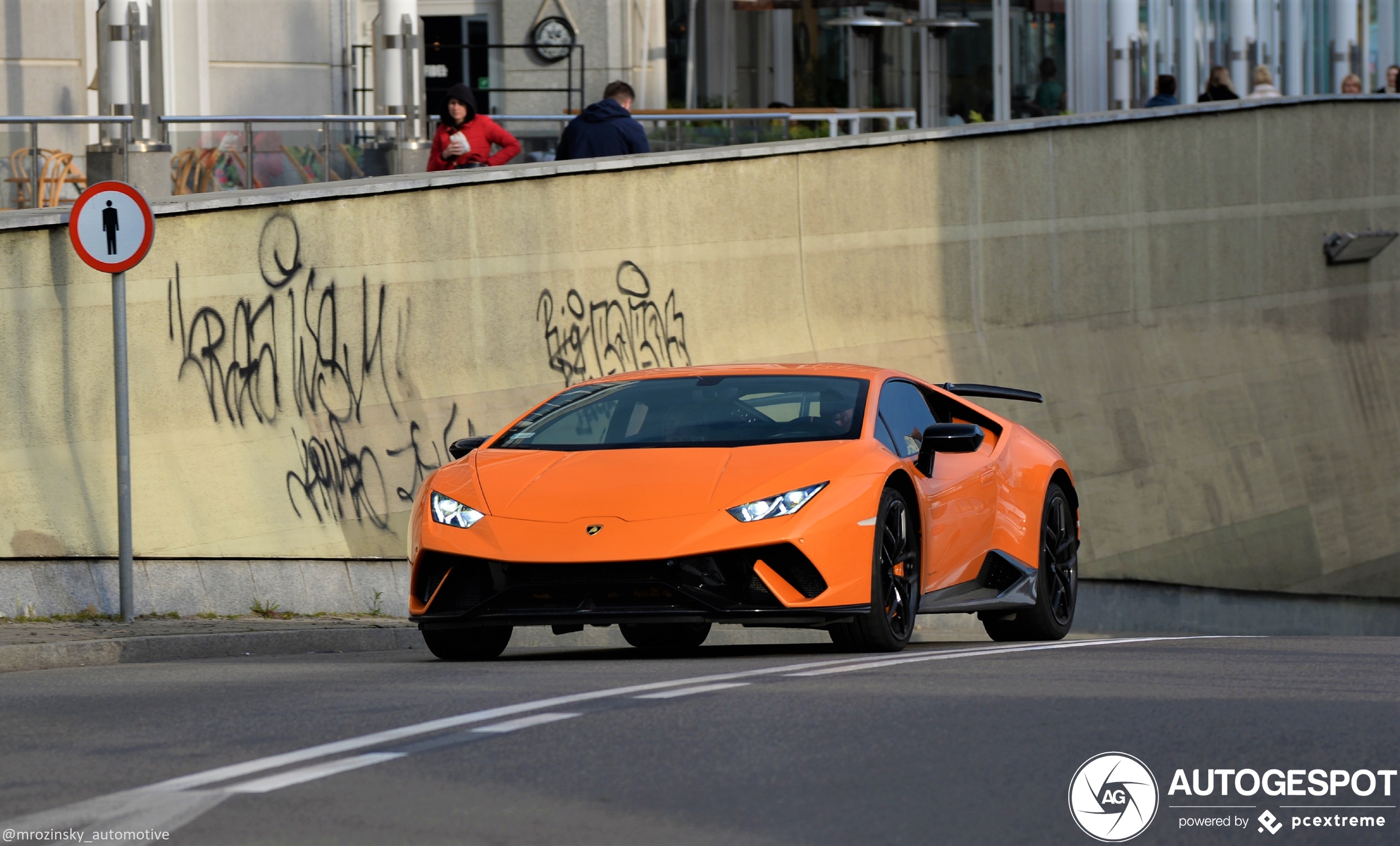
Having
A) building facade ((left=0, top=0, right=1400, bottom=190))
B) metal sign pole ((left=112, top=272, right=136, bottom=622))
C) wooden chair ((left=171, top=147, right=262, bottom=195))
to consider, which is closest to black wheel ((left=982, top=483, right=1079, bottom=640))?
Answer: metal sign pole ((left=112, top=272, right=136, bottom=622))

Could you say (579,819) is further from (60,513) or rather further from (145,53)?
(145,53)

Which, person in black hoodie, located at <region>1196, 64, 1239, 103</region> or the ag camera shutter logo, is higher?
person in black hoodie, located at <region>1196, 64, 1239, 103</region>

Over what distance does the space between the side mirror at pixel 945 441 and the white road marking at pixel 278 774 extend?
1.98 metres

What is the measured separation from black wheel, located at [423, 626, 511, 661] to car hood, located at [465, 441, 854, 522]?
669mm

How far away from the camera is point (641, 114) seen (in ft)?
66.7

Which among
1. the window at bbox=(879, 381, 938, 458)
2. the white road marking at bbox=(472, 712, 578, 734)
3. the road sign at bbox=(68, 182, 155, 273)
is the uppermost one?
the road sign at bbox=(68, 182, 155, 273)

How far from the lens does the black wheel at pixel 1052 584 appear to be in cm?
1072

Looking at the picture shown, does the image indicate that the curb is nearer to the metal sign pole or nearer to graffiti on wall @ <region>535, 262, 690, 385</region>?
the metal sign pole

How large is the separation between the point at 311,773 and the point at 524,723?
1.01m

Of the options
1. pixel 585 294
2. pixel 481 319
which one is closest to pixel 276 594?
pixel 481 319

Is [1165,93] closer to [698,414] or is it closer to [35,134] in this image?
[35,134]

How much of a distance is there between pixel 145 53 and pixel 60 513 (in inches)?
220

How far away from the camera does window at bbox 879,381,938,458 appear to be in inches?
375

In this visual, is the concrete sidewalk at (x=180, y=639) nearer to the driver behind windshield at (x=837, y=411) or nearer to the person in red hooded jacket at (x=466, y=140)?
the driver behind windshield at (x=837, y=411)
